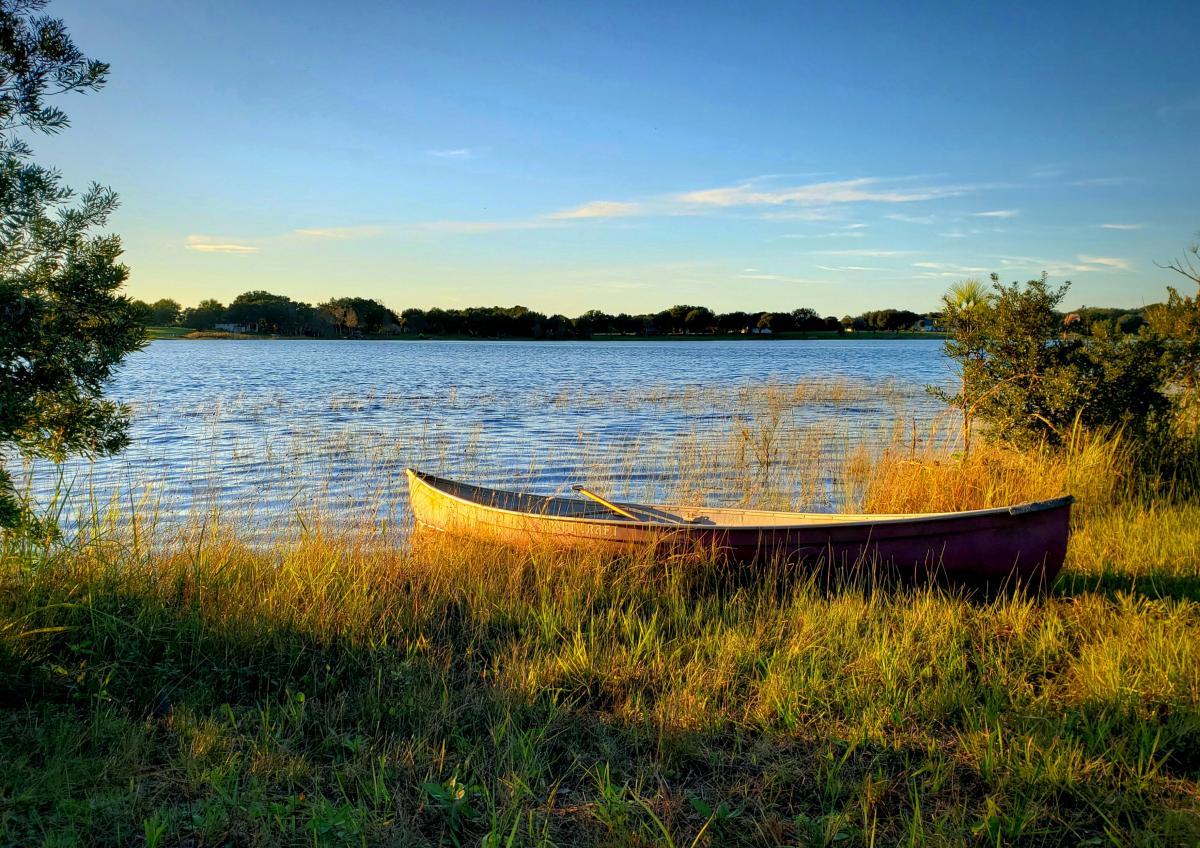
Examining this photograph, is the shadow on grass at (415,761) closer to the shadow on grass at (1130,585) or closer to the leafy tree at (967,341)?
the shadow on grass at (1130,585)

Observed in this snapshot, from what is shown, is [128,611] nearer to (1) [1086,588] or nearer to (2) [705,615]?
(2) [705,615]

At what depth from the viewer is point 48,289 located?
455cm

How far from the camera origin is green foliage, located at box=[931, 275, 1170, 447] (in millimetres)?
9984

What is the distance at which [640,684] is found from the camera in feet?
15.3

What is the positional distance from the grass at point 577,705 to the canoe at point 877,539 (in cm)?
25

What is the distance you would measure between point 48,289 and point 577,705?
393 cm

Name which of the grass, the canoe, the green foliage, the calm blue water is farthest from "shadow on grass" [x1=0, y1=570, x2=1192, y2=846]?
the green foliage

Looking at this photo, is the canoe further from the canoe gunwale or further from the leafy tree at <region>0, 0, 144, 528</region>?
the leafy tree at <region>0, 0, 144, 528</region>

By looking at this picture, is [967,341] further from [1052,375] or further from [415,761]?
[415,761]

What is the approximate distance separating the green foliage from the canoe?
14.0 feet

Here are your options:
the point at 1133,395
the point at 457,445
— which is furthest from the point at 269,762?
the point at 457,445

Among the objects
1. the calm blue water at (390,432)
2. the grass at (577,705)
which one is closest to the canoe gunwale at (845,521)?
the grass at (577,705)

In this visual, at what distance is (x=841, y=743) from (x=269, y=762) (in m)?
2.82

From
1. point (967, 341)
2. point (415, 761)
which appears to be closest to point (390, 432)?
point (967, 341)
